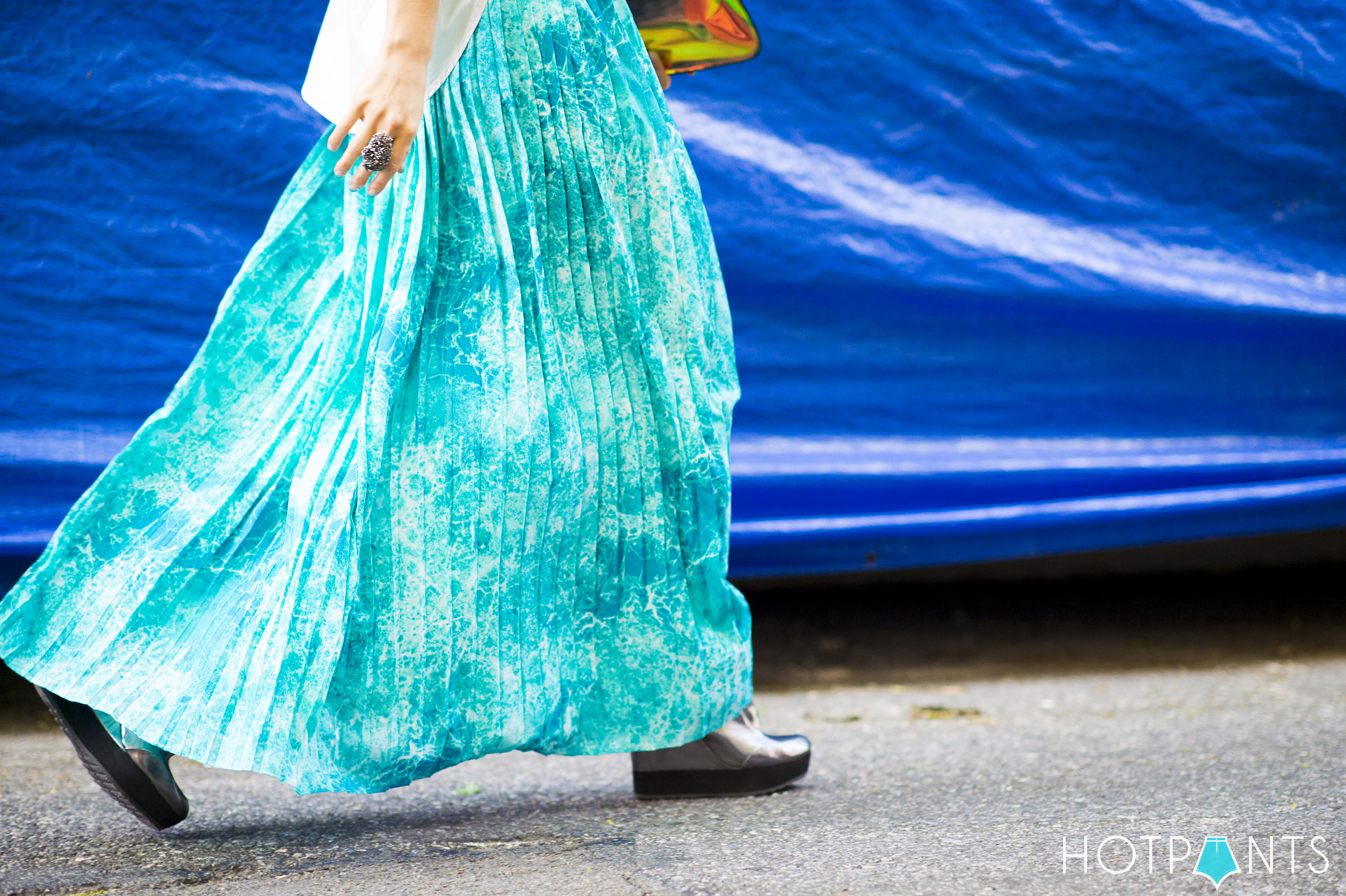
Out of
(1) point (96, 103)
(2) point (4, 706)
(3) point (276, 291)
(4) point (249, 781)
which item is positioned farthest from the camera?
(2) point (4, 706)

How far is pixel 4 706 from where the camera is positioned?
1651 mm

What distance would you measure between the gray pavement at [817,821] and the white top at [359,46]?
689mm

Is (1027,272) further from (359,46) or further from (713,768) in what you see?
(359,46)

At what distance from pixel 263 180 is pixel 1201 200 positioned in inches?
59.8

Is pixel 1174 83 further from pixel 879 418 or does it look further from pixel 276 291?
pixel 276 291

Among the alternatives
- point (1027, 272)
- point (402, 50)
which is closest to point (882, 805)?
point (402, 50)

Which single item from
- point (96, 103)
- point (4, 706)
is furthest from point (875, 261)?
point (4, 706)

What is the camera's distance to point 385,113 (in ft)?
2.83

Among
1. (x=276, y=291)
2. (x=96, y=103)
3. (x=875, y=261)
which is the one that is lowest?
(x=875, y=261)

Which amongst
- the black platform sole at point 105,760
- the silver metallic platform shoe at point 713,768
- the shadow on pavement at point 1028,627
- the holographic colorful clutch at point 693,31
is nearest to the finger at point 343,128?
the holographic colorful clutch at point 693,31

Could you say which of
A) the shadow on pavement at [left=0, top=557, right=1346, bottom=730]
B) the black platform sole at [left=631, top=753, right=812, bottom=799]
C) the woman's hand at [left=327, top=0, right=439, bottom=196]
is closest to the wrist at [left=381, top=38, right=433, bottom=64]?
the woman's hand at [left=327, top=0, right=439, bottom=196]

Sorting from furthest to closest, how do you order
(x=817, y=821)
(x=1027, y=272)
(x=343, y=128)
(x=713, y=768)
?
(x=1027, y=272) < (x=713, y=768) < (x=817, y=821) < (x=343, y=128)

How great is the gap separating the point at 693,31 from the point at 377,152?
487mm

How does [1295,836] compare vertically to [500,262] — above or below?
below
